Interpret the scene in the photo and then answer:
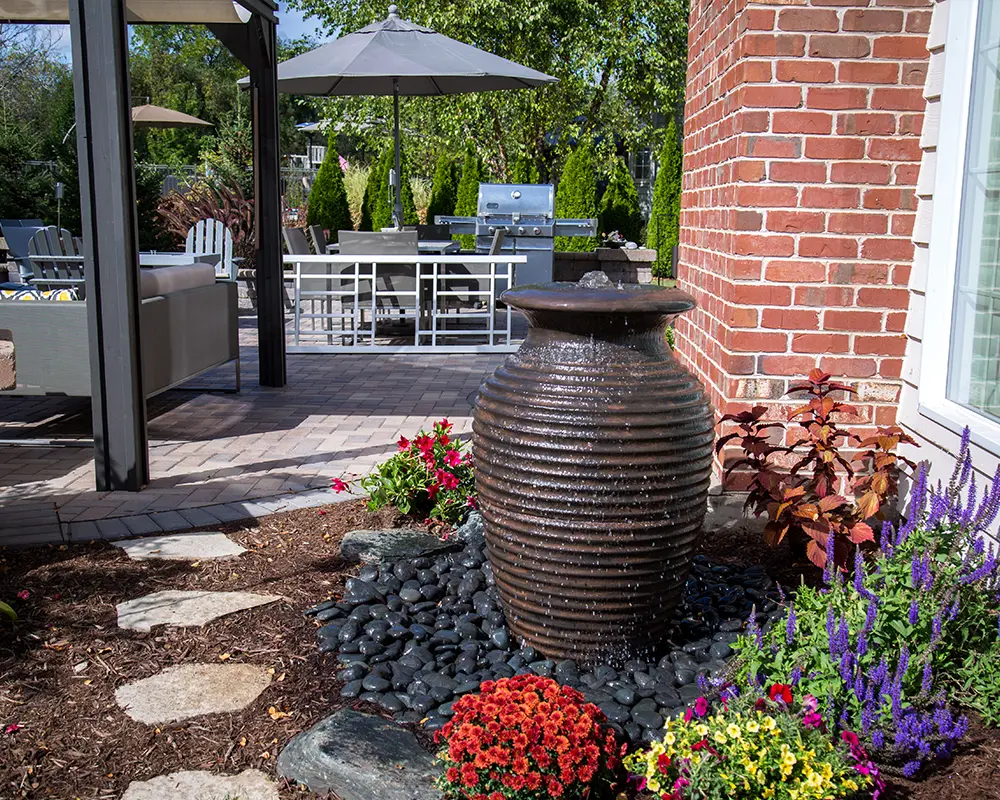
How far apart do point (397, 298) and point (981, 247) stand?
666 cm

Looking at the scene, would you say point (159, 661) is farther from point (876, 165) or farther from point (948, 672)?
point (876, 165)

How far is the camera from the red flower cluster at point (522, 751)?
6.73 ft

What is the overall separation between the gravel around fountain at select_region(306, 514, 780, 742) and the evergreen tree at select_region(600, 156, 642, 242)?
13.4 metres

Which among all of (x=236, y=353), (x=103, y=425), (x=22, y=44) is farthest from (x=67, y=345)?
(x=22, y=44)

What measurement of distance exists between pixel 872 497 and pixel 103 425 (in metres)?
3.32

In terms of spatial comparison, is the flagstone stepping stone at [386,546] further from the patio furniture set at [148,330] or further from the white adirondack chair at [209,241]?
the white adirondack chair at [209,241]

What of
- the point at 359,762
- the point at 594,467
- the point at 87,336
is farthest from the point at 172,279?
the point at 359,762

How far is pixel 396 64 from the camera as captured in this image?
827 cm

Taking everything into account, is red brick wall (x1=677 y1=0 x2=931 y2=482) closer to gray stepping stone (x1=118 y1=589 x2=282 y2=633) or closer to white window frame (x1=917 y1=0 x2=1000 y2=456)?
white window frame (x1=917 y1=0 x2=1000 y2=456)

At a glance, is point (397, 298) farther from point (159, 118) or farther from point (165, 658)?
point (159, 118)

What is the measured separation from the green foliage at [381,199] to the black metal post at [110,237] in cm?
1217

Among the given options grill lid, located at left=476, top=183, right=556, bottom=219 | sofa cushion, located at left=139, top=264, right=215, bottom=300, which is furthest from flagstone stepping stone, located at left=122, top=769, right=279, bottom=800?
grill lid, located at left=476, top=183, right=556, bottom=219

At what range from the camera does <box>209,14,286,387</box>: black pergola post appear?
6832 millimetres

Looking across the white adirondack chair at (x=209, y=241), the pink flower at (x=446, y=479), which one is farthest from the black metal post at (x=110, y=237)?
the white adirondack chair at (x=209, y=241)
